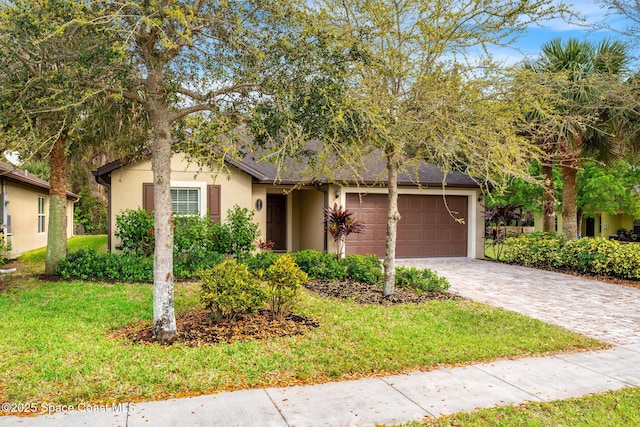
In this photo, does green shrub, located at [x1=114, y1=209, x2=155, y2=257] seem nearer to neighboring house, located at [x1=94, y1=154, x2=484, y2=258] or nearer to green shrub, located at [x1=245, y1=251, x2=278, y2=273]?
neighboring house, located at [x1=94, y1=154, x2=484, y2=258]

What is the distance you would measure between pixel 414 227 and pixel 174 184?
7841mm

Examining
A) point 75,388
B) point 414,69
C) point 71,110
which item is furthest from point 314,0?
point 75,388

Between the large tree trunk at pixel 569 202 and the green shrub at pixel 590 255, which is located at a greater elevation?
the large tree trunk at pixel 569 202

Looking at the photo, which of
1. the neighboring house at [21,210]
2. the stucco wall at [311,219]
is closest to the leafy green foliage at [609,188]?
the stucco wall at [311,219]

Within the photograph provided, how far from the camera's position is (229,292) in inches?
251

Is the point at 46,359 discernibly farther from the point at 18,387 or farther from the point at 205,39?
the point at 205,39

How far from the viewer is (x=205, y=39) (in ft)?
20.8

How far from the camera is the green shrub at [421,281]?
920 centimetres

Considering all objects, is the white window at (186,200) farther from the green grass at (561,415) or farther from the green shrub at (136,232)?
the green grass at (561,415)

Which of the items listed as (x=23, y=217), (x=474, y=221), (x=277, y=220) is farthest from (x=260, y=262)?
(x=23, y=217)

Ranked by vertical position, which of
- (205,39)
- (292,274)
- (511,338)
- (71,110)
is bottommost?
(511,338)

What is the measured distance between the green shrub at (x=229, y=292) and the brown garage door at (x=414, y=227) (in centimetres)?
824

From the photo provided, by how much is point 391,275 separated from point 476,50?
4.18 m

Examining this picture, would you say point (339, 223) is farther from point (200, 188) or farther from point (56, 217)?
point (56, 217)
